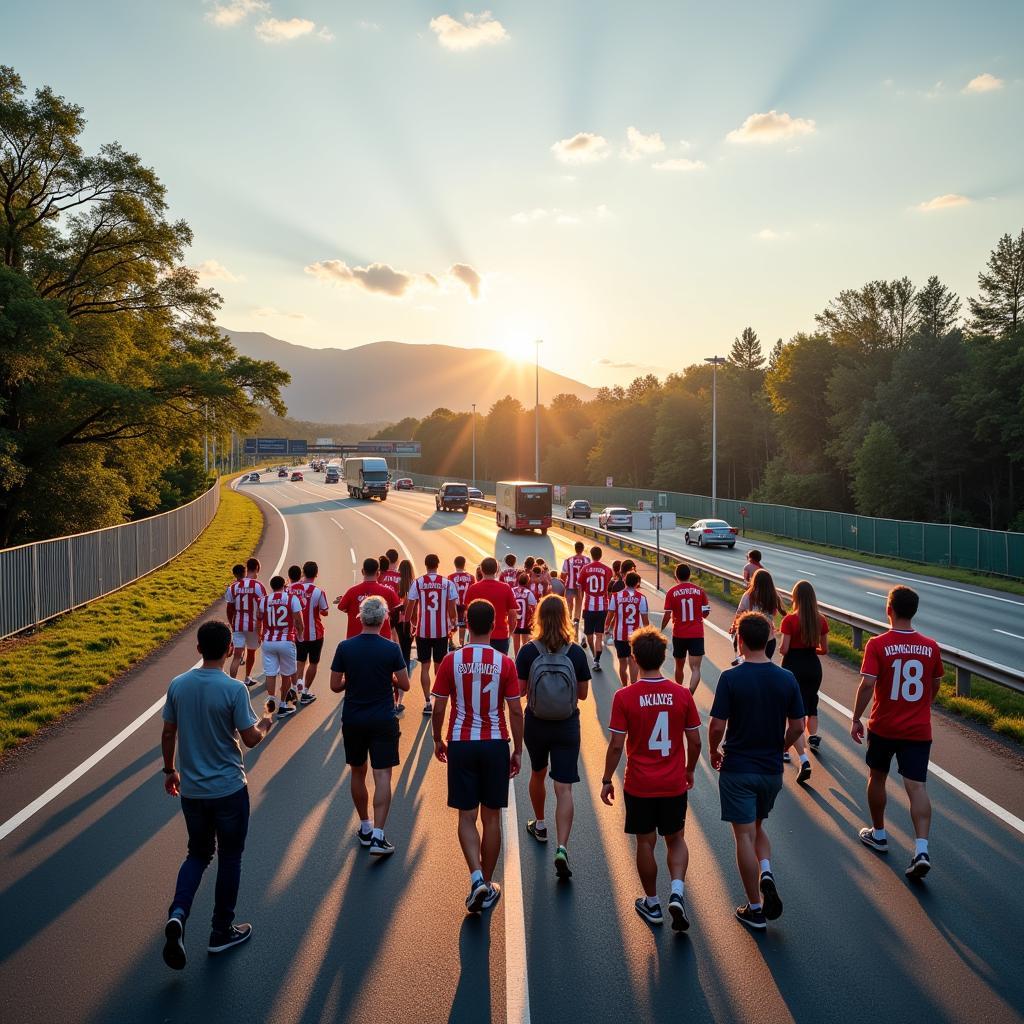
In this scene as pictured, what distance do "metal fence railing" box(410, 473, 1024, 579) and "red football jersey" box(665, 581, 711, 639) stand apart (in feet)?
50.6

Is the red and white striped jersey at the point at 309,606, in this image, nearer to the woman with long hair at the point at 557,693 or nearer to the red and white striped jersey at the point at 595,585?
the red and white striped jersey at the point at 595,585

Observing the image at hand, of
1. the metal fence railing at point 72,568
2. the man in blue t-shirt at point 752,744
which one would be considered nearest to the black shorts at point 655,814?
the man in blue t-shirt at point 752,744

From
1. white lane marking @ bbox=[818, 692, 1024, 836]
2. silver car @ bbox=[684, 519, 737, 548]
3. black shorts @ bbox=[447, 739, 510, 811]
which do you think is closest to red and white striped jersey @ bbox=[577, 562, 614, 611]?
white lane marking @ bbox=[818, 692, 1024, 836]

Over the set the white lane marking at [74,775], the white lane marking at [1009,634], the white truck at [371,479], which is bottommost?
the white lane marking at [1009,634]

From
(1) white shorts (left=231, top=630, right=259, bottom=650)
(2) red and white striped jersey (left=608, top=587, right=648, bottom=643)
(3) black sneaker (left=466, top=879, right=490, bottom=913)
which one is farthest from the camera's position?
(1) white shorts (left=231, top=630, right=259, bottom=650)

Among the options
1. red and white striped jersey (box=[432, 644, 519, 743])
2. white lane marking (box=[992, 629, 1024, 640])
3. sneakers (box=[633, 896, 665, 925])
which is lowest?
white lane marking (box=[992, 629, 1024, 640])

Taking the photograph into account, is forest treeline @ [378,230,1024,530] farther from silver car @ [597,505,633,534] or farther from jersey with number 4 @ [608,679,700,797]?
jersey with number 4 @ [608,679,700,797]

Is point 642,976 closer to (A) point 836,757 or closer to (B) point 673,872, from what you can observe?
(B) point 673,872

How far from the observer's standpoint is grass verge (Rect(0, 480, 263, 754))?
10564mm

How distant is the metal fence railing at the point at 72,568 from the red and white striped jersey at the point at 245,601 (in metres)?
5.99

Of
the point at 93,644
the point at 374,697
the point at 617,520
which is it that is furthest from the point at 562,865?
the point at 617,520

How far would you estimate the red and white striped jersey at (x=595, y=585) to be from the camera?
12945 millimetres

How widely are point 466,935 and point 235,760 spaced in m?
1.84

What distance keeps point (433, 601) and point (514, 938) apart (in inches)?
208
